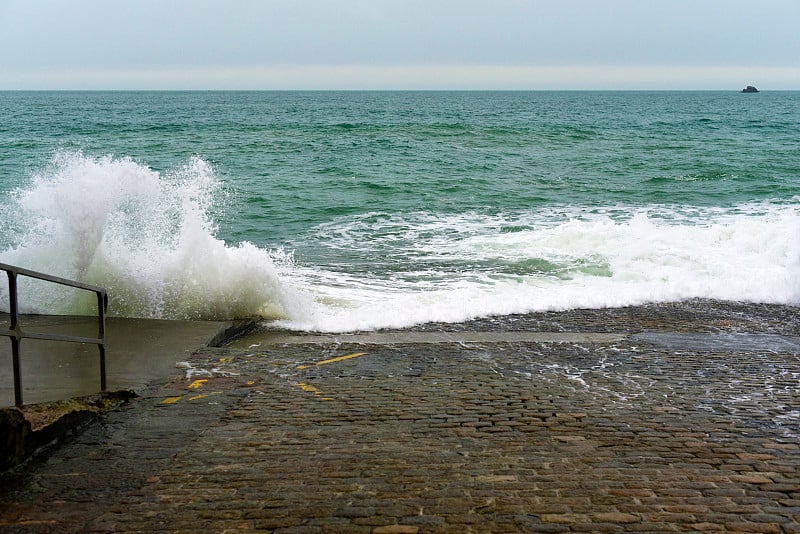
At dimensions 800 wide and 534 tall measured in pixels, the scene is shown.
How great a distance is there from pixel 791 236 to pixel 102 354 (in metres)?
14.8

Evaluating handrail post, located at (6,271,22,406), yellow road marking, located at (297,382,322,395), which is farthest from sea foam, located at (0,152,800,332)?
handrail post, located at (6,271,22,406)

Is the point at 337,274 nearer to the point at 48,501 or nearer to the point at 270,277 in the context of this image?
the point at 270,277

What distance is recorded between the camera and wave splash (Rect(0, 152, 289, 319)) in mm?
10633

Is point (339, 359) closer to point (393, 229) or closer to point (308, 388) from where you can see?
point (308, 388)

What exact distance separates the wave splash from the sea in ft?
0.09

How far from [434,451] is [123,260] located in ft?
23.9

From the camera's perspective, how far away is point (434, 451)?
16.9 ft

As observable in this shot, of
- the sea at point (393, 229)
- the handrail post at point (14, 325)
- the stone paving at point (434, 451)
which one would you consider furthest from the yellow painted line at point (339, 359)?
the handrail post at point (14, 325)

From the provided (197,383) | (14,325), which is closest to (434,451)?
(197,383)

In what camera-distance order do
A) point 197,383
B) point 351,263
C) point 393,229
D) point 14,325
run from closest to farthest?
point 14,325, point 197,383, point 351,263, point 393,229

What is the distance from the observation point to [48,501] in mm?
4355

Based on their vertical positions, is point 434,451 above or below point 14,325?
below

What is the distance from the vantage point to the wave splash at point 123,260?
34.9ft

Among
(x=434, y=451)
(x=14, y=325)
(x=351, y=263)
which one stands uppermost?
(x=14, y=325)
